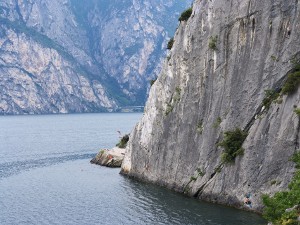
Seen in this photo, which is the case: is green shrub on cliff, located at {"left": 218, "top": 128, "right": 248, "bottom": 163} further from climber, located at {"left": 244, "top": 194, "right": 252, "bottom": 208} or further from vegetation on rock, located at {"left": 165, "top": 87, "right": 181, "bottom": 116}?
vegetation on rock, located at {"left": 165, "top": 87, "right": 181, "bottom": 116}

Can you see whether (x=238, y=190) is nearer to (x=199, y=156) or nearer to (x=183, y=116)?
(x=199, y=156)

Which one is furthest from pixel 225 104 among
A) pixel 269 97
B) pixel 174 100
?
pixel 174 100

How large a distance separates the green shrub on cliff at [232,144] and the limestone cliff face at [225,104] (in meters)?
0.78

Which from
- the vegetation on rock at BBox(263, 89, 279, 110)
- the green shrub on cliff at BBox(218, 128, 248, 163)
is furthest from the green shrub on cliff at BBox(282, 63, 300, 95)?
the green shrub on cliff at BBox(218, 128, 248, 163)

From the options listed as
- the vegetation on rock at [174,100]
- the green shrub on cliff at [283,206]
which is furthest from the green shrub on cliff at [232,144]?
the green shrub on cliff at [283,206]

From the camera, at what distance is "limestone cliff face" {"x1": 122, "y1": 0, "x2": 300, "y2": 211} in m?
49.4

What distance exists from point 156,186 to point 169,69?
16755 mm

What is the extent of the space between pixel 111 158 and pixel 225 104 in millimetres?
41184

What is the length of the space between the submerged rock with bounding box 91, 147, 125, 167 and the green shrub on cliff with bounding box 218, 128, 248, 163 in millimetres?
40203

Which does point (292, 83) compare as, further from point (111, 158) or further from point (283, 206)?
point (111, 158)

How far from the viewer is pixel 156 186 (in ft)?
221

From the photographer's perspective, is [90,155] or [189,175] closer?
[189,175]

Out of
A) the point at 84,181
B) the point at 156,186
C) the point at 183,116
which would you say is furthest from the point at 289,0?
the point at 84,181

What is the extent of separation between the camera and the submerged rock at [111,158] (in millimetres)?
92312
